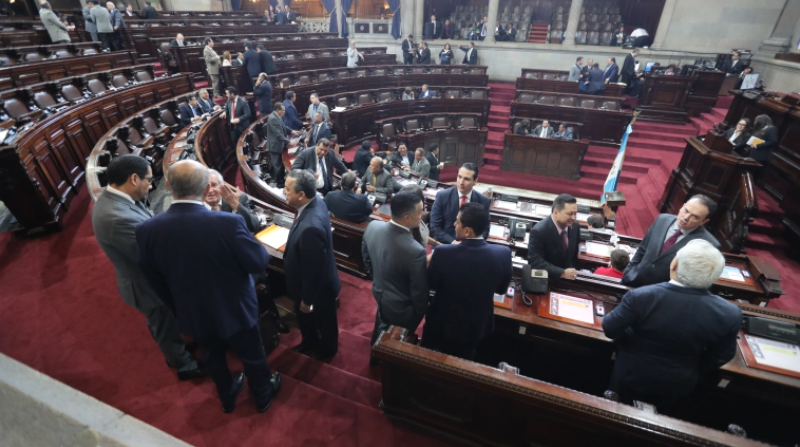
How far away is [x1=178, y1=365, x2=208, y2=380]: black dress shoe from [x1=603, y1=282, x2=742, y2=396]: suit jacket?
Result: 2199 millimetres

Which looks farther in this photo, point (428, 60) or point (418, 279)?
point (428, 60)

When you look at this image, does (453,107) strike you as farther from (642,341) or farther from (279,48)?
(642,341)

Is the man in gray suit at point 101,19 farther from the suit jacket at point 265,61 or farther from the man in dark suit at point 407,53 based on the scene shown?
the man in dark suit at point 407,53

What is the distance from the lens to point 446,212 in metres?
3.30

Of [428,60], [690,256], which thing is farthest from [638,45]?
[690,256]

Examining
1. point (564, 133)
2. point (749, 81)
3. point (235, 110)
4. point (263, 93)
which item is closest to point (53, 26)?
point (263, 93)

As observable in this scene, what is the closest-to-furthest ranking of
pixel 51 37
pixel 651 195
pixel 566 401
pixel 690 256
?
pixel 566 401 → pixel 690 256 → pixel 651 195 → pixel 51 37

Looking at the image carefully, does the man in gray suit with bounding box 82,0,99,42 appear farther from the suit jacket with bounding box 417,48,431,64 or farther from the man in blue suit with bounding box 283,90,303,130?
the suit jacket with bounding box 417,48,431,64

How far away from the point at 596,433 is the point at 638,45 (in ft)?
42.5

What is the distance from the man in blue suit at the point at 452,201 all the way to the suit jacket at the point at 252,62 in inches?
267

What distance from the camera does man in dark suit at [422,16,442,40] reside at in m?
12.8

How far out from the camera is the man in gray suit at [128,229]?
1.73 meters

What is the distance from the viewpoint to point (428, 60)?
11812mm

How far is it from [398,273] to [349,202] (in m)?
1.51
